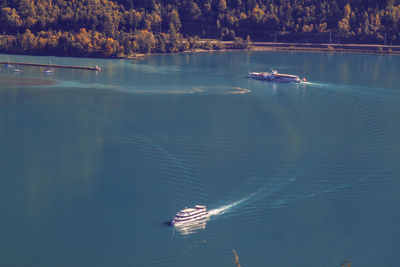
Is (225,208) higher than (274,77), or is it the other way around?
(274,77)

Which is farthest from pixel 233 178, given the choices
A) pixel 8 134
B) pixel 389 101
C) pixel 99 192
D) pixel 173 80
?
pixel 173 80

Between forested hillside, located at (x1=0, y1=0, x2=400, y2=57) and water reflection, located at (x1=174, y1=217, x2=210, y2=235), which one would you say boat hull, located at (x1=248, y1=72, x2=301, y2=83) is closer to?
forested hillside, located at (x1=0, y1=0, x2=400, y2=57)

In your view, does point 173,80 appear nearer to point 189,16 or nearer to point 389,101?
point 389,101

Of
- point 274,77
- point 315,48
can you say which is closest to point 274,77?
point 274,77

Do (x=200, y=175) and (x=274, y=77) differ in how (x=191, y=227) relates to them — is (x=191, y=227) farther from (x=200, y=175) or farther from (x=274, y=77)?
(x=274, y=77)

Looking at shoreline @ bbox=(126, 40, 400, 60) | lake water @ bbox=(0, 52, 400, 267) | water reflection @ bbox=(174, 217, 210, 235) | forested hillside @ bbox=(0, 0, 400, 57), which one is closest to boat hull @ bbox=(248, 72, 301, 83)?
lake water @ bbox=(0, 52, 400, 267)

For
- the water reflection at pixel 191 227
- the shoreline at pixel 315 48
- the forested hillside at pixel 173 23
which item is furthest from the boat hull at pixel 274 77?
the water reflection at pixel 191 227
